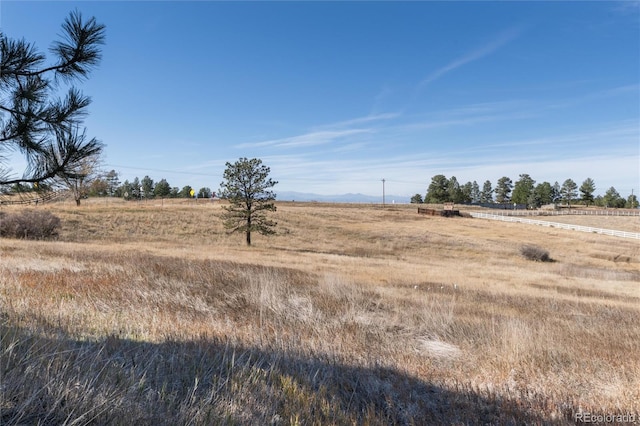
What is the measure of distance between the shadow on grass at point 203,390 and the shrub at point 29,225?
92.5 feet

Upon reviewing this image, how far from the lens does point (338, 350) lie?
16.1 ft


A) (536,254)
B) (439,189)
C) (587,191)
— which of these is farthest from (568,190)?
(536,254)

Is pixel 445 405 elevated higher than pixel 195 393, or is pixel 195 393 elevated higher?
pixel 195 393

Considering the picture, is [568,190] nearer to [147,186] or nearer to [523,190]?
[523,190]

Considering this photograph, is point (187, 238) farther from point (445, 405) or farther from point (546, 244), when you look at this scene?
point (546, 244)

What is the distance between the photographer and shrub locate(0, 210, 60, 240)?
2542cm

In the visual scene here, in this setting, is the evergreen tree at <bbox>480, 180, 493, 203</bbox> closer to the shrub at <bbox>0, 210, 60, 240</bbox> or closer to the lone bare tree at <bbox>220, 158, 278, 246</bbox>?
the lone bare tree at <bbox>220, 158, 278, 246</bbox>

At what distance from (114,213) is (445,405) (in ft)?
158

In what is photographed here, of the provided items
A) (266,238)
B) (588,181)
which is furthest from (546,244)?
(588,181)
